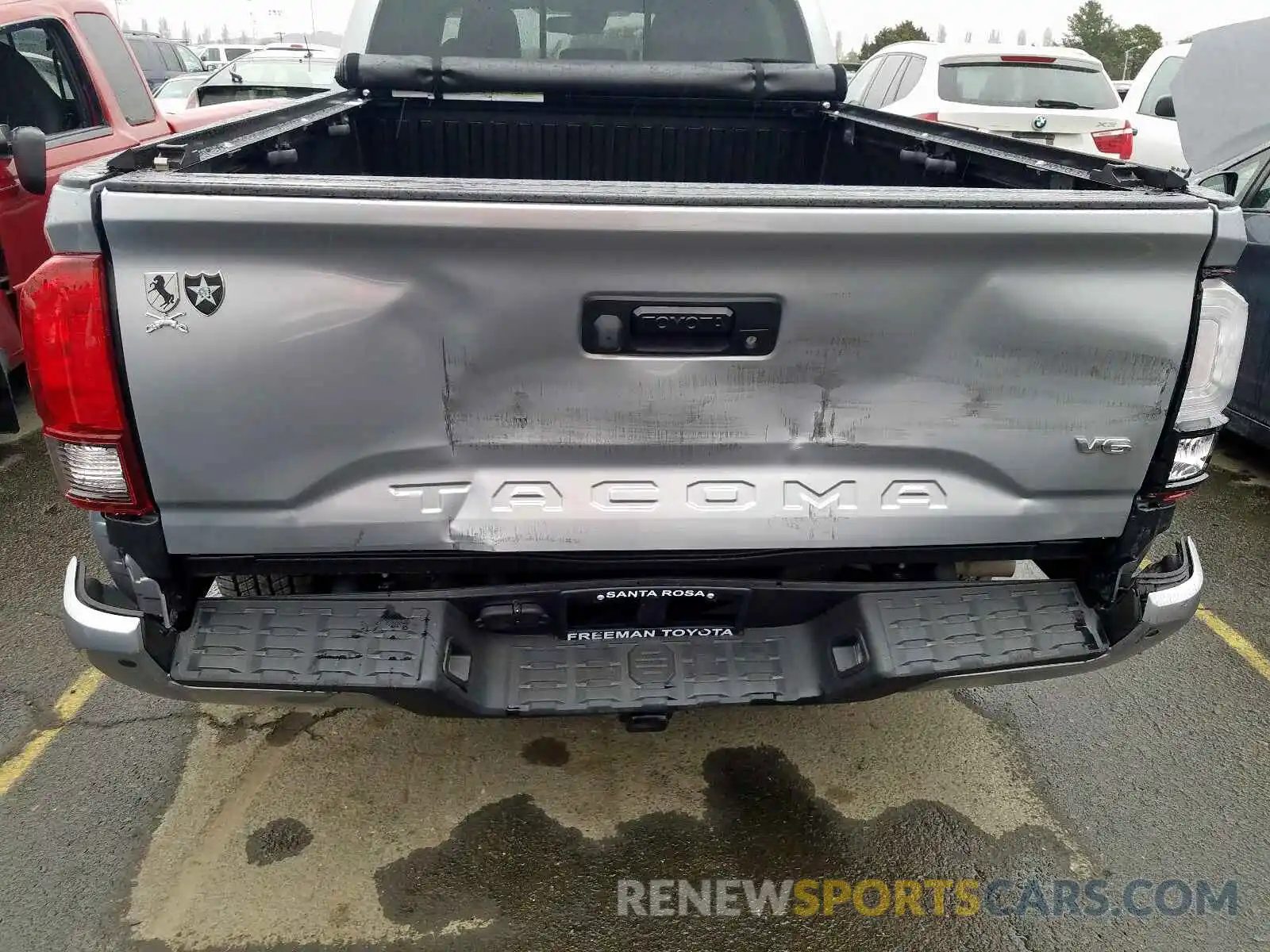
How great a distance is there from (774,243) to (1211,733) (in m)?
2.34

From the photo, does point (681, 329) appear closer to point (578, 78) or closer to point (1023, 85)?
point (578, 78)

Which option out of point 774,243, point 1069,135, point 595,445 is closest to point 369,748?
point 595,445

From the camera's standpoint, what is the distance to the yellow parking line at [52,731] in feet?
8.77

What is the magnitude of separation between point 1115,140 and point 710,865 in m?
8.30

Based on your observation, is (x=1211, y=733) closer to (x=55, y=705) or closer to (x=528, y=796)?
(x=528, y=796)

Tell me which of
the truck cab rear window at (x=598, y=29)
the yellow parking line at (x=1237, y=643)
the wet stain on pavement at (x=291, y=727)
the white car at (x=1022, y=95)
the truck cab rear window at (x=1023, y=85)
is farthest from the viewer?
the truck cab rear window at (x=1023, y=85)

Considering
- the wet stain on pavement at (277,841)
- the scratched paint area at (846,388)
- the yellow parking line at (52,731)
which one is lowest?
the yellow parking line at (52,731)

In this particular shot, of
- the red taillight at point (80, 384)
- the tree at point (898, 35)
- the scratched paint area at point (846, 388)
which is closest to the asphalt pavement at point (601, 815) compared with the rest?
the red taillight at point (80, 384)

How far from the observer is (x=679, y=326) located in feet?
6.04

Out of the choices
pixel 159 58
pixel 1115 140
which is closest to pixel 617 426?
pixel 1115 140

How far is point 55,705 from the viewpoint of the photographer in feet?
9.77

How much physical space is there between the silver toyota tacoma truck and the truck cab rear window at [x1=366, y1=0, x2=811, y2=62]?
1789mm

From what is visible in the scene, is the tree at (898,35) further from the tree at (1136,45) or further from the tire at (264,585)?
the tire at (264,585)

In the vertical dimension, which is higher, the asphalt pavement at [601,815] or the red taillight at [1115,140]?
the red taillight at [1115,140]
